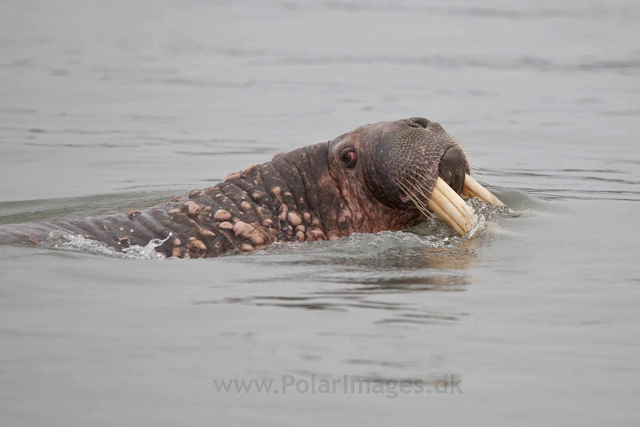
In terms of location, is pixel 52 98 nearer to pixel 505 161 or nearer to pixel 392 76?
pixel 392 76

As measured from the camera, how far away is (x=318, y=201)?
27.8 feet

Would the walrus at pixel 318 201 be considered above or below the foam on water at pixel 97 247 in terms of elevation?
above

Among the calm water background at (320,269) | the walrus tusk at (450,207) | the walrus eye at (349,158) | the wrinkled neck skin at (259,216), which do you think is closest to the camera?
the calm water background at (320,269)

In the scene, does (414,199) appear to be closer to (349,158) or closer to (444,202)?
(444,202)

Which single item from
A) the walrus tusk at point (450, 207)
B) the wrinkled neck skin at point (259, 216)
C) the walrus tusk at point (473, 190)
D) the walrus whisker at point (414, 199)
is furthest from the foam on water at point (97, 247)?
the walrus tusk at point (473, 190)

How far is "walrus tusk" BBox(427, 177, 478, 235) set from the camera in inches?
320

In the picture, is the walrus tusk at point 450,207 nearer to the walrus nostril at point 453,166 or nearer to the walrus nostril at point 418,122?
the walrus nostril at point 453,166

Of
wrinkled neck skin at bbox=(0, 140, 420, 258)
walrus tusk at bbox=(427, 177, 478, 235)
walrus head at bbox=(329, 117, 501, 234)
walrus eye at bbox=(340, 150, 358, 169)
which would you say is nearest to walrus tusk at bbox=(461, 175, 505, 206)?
walrus head at bbox=(329, 117, 501, 234)

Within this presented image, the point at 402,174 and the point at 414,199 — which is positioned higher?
the point at 402,174

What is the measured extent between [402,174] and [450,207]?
43 centimetres

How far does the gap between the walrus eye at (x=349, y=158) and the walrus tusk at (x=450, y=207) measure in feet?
2.22

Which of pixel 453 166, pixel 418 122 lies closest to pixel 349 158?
pixel 418 122

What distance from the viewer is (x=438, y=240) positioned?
843cm

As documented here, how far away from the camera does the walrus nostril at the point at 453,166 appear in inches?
323
